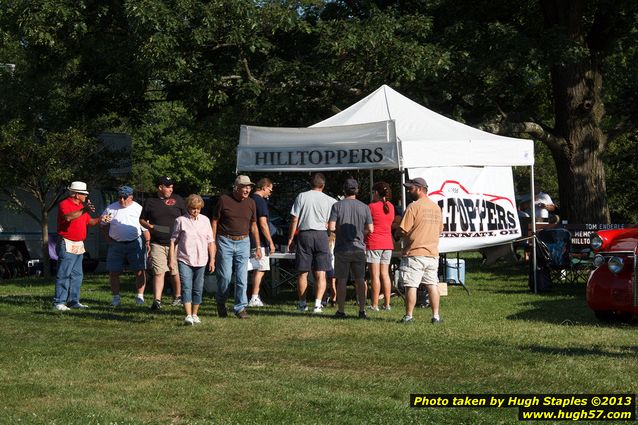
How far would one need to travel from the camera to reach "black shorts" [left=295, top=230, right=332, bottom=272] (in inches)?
562

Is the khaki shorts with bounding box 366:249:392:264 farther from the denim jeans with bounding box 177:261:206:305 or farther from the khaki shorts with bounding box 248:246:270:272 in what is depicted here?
the denim jeans with bounding box 177:261:206:305

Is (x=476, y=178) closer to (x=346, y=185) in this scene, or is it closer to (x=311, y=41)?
(x=346, y=185)

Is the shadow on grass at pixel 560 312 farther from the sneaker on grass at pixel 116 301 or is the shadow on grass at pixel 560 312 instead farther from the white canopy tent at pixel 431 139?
the sneaker on grass at pixel 116 301

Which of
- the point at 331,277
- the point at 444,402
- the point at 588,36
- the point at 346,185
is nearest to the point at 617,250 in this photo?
the point at 346,185

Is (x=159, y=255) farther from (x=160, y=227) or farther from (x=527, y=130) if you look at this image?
(x=527, y=130)

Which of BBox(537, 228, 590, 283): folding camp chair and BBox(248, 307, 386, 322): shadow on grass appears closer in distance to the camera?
BBox(248, 307, 386, 322): shadow on grass

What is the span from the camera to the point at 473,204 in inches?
656

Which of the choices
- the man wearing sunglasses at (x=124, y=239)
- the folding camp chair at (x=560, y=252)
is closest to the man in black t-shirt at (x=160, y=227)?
the man wearing sunglasses at (x=124, y=239)

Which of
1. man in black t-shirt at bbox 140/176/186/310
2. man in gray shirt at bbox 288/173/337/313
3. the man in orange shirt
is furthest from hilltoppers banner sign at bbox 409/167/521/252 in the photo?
man in black t-shirt at bbox 140/176/186/310

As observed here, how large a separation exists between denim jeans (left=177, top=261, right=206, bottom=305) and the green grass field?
0.34 m

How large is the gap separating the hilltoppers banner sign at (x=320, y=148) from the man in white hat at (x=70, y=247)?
2387 mm

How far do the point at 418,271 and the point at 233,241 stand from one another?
230cm

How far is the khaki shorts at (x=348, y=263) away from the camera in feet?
45.0

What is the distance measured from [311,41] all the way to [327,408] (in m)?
16.5
